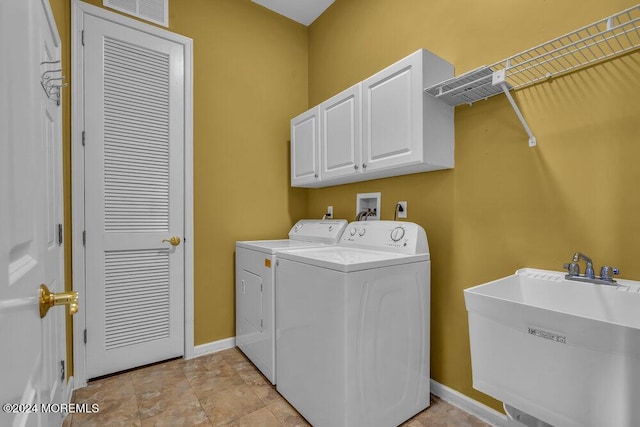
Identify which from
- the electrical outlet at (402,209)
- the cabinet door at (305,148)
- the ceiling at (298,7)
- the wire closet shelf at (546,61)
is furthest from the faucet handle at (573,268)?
the ceiling at (298,7)

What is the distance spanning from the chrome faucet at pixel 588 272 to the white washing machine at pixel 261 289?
1399 mm

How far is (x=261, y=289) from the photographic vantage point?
2.13m

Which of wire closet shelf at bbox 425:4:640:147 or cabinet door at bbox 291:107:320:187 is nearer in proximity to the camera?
wire closet shelf at bbox 425:4:640:147

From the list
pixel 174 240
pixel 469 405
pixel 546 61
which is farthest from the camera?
pixel 174 240

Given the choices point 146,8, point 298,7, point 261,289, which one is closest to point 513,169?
point 261,289

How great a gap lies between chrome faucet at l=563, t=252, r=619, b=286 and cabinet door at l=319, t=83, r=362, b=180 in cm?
125

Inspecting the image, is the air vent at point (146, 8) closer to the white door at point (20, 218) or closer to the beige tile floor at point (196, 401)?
the white door at point (20, 218)

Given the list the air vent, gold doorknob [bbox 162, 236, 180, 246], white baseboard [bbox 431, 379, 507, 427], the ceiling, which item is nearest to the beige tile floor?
white baseboard [bbox 431, 379, 507, 427]

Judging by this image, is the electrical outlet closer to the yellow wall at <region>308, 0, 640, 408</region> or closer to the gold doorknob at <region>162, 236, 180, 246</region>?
the yellow wall at <region>308, 0, 640, 408</region>

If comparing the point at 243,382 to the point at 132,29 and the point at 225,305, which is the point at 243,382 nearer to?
the point at 225,305

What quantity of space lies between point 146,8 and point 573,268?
3138mm

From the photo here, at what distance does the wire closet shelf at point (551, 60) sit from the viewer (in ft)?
3.98

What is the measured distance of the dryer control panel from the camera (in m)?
1.78

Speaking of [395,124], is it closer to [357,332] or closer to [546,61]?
[546,61]
